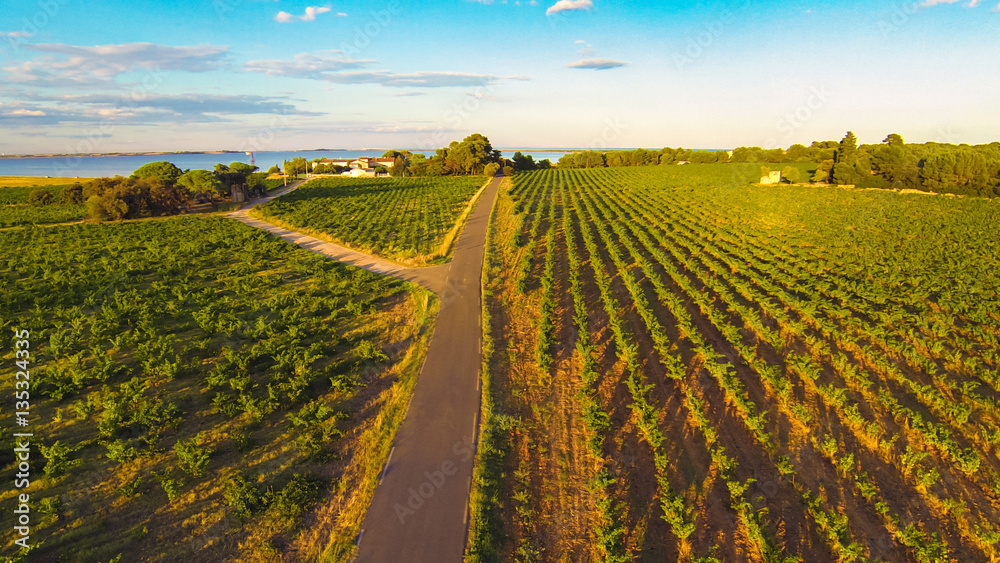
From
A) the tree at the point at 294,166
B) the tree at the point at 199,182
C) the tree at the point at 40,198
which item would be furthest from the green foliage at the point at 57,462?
the tree at the point at 294,166

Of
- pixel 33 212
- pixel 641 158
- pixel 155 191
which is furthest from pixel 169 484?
pixel 641 158

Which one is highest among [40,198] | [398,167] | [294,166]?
[398,167]

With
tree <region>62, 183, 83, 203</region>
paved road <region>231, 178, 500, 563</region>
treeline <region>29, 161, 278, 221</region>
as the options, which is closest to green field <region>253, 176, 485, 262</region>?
treeline <region>29, 161, 278, 221</region>

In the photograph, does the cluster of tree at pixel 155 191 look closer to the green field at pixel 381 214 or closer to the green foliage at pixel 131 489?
the green field at pixel 381 214

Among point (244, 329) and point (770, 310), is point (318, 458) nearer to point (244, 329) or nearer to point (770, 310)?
point (244, 329)

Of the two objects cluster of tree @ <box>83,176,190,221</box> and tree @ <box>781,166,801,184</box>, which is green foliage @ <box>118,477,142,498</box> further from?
tree @ <box>781,166,801,184</box>

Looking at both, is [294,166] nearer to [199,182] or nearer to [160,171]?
[160,171]
